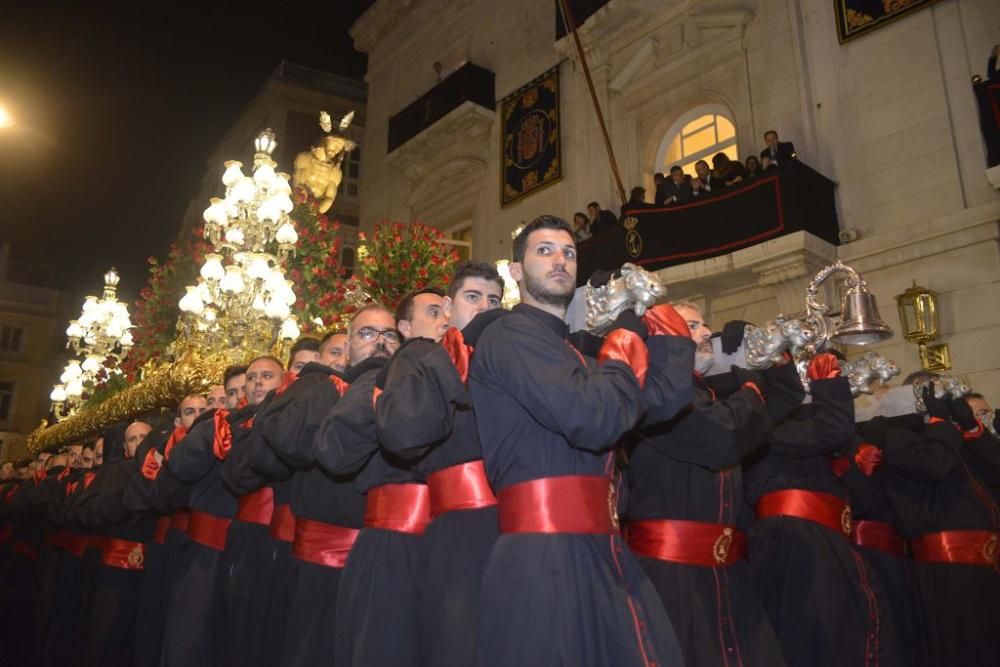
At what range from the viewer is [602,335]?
2633mm

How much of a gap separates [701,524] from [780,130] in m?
9.05

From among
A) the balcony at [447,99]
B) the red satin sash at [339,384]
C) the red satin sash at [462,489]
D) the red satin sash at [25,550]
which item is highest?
the balcony at [447,99]

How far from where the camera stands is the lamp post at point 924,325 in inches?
345

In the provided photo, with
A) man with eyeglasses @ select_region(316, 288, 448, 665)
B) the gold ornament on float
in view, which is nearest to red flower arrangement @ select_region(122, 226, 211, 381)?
the gold ornament on float

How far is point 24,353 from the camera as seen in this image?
116 ft

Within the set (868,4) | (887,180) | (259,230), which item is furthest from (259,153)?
(868,4)

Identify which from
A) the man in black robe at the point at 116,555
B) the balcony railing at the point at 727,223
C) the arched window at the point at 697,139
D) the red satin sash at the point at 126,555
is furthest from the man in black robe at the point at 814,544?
the arched window at the point at 697,139

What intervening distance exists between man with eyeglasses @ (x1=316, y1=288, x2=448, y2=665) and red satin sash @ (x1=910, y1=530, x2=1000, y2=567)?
3.41 meters

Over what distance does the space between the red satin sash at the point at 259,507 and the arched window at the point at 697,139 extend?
31.4ft

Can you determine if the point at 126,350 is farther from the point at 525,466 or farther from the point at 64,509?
the point at 525,466

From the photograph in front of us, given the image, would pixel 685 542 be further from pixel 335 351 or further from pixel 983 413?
pixel 983 413

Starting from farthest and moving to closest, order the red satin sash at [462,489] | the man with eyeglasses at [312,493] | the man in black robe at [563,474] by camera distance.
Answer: the man with eyeglasses at [312,493]
the red satin sash at [462,489]
the man in black robe at [563,474]

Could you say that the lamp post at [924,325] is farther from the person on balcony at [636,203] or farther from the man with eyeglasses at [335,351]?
the man with eyeglasses at [335,351]

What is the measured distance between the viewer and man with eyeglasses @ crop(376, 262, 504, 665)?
2.71 meters
